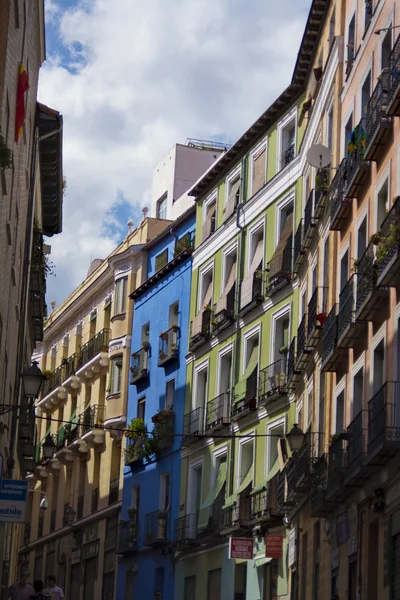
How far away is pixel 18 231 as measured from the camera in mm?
32000

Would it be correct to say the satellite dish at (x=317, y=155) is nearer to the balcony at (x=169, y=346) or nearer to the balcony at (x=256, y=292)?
the balcony at (x=256, y=292)

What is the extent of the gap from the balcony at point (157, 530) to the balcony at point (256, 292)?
372 inches

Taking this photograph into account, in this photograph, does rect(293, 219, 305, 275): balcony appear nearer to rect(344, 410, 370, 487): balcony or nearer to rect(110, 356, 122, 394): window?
rect(344, 410, 370, 487): balcony

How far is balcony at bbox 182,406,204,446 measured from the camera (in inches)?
1782

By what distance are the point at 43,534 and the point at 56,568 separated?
3700mm

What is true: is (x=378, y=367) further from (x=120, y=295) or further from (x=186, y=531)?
(x=120, y=295)

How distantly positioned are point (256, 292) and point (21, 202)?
36.8ft

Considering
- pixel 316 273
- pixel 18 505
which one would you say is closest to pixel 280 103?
pixel 316 273

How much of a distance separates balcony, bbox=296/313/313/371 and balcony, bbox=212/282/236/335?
322 inches

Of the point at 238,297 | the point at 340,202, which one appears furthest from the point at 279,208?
the point at 340,202

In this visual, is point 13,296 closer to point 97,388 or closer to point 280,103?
point 280,103

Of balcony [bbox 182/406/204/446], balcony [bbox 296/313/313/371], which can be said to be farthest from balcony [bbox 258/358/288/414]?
balcony [bbox 182/406/204/446]

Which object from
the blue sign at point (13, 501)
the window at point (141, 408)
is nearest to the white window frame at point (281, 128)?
the window at point (141, 408)

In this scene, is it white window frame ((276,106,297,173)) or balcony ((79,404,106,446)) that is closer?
white window frame ((276,106,297,173))
